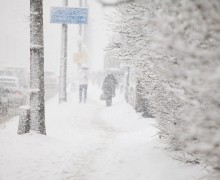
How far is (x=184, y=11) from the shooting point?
3.15 metres

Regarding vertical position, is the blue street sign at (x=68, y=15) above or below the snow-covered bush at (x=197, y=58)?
above

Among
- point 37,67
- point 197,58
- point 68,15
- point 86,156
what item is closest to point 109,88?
point 68,15

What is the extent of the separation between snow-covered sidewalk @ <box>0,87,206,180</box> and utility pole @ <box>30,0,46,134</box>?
1.45 ft

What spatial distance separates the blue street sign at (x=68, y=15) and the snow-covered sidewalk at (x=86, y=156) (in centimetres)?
352

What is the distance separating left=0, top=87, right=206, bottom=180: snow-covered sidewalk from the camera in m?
6.67

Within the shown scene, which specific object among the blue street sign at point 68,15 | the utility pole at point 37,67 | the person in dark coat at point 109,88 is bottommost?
the person in dark coat at point 109,88

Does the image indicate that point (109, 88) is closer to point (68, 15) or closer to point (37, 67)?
point (68, 15)

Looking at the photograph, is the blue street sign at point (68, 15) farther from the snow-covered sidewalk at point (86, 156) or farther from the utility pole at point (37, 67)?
the utility pole at point (37, 67)

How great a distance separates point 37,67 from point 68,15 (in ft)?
14.0

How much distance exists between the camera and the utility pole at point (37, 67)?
364 inches

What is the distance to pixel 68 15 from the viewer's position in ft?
43.2

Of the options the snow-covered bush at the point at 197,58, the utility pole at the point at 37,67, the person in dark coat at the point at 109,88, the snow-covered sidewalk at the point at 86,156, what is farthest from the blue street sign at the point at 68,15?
the snow-covered bush at the point at 197,58

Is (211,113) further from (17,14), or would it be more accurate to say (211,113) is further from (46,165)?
(17,14)

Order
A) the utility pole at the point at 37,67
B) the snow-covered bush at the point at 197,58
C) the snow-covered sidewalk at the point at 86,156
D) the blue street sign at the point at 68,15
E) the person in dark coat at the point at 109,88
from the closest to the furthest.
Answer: the snow-covered bush at the point at 197,58
the snow-covered sidewalk at the point at 86,156
the utility pole at the point at 37,67
the blue street sign at the point at 68,15
the person in dark coat at the point at 109,88
